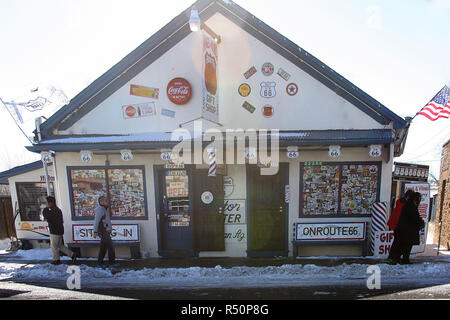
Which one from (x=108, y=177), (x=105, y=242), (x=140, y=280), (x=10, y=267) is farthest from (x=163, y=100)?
(x=10, y=267)

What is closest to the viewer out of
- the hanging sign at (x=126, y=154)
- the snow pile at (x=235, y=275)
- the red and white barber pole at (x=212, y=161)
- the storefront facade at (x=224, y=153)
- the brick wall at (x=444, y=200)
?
the snow pile at (x=235, y=275)

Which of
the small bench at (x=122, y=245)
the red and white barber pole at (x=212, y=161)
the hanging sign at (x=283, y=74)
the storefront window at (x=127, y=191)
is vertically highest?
the hanging sign at (x=283, y=74)

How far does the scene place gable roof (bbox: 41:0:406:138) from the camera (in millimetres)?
6688

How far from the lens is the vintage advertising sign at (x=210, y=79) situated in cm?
613

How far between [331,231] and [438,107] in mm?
4782

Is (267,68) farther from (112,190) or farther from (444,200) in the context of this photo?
(444,200)

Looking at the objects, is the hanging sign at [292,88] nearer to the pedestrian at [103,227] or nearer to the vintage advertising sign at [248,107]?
the vintage advertising sign at [248,107]

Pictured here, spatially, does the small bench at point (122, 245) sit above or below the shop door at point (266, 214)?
below

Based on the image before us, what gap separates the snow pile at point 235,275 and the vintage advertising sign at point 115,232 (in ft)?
3.24

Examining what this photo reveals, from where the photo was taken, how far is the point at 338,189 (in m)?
6.88

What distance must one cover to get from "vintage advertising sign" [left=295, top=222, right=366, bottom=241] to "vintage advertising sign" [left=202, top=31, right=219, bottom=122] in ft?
13.5

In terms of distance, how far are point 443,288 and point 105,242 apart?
26.6ft

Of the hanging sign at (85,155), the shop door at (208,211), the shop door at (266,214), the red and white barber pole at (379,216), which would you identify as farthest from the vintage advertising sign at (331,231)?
the hanging sign at (85,155)
